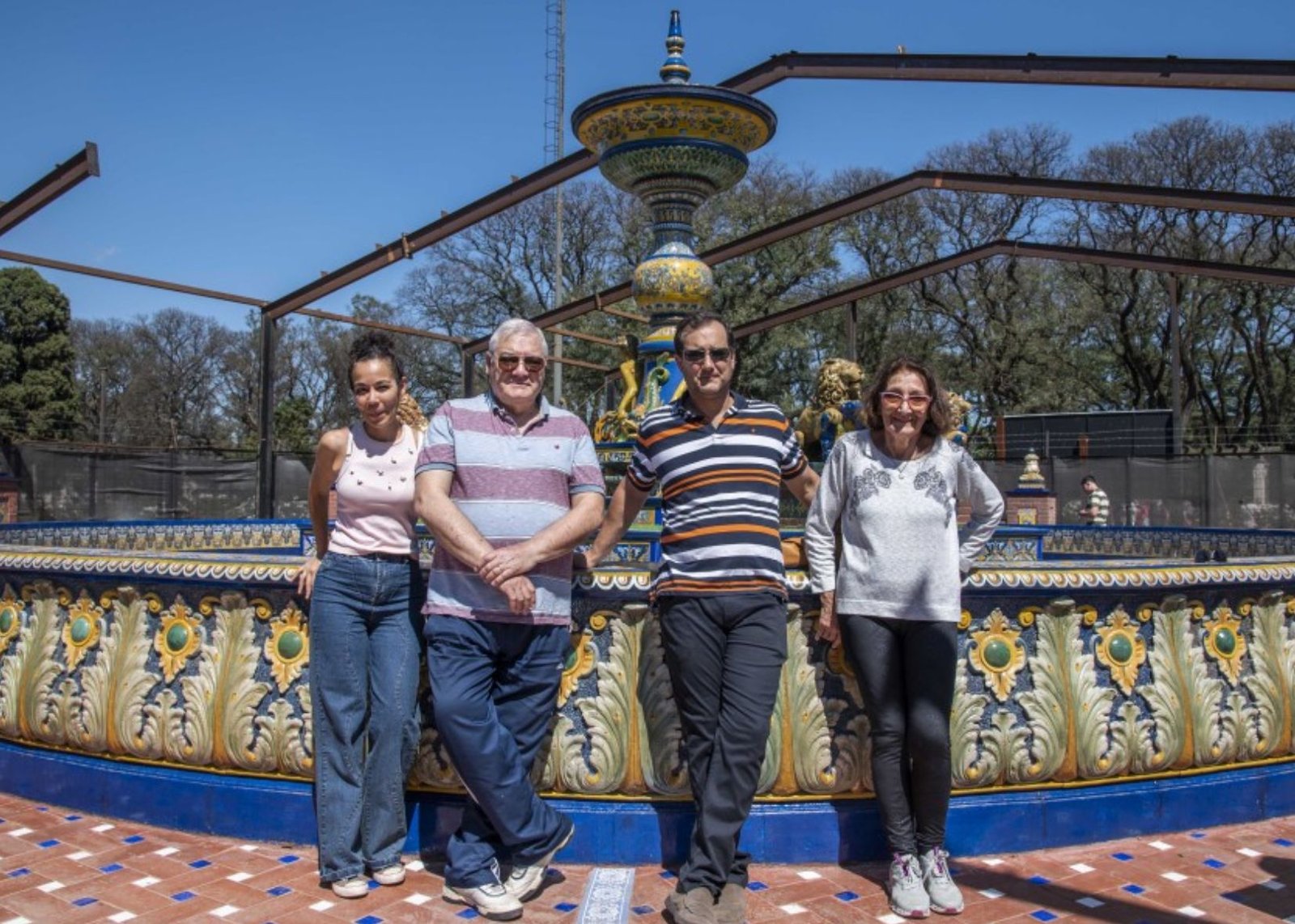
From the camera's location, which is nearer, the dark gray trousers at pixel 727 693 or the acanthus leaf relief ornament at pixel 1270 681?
the dark gray trousers at pixel 727 693

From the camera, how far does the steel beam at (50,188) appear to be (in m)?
9.14

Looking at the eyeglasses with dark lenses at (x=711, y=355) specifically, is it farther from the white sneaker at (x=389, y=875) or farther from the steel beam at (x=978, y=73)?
the steel beam at (x=978, y=73)

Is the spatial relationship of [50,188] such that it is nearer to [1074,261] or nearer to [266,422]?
[266,422]

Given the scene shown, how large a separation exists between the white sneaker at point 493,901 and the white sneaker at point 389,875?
0.28 meters

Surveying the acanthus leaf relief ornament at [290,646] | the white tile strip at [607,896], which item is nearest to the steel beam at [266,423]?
the acanthus leaf relief ornament at [290,646]

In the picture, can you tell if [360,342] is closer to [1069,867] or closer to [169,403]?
[1069,867]

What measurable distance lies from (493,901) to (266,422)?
37.2 ft

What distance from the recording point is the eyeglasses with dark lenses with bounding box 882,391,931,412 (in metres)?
3.28

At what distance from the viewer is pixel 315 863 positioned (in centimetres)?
351

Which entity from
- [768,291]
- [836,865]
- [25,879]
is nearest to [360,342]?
[25,879]

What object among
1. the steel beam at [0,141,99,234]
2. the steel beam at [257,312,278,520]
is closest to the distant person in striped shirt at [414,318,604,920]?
the steel beam at [0,141,99,234]

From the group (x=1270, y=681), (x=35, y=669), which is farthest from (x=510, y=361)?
(x=1270, y=681)

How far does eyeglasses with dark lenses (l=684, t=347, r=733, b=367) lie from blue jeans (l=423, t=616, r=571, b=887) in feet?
2.93

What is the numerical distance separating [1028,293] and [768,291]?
8366 millimetres
